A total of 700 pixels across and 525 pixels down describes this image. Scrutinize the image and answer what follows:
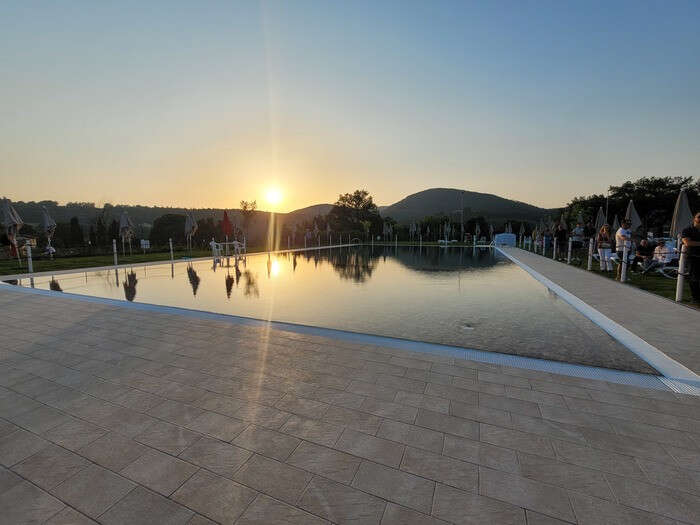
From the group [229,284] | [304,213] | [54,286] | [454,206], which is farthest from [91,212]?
[454,206]

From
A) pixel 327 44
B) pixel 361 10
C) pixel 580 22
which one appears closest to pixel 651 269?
pixel 580 22

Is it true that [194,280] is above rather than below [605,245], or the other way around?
below

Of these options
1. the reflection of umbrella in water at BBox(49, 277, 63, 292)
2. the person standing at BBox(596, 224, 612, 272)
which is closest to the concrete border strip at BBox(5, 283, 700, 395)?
the reflection of umbrella in water at BBox(49, 277, 63, 292)

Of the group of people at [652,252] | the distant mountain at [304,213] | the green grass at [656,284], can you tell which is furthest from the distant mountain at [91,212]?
the green grass at [656,284]

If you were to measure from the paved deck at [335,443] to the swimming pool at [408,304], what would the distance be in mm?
1076

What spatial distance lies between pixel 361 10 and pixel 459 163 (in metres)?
17.3

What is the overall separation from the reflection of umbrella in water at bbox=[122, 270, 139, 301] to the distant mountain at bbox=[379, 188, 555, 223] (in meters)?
88.3

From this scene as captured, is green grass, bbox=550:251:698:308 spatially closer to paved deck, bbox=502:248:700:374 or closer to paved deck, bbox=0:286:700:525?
paved deck, bbox=502:248:700:374

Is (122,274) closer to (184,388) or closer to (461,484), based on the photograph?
(184,388)

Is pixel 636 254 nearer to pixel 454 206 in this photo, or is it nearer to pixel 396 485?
pixel 396 485

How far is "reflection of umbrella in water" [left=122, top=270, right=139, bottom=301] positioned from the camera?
689 centimetres

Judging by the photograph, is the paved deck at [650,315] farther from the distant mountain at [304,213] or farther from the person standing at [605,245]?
the distant mountain at [304,213]

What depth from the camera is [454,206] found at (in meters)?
111

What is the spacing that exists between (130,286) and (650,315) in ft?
35.5
